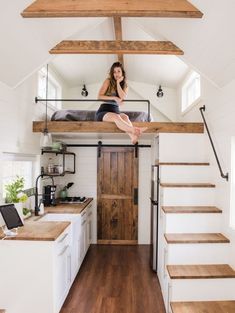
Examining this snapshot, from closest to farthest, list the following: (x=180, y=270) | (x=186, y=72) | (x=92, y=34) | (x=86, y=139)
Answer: (x=180, y=270)
(x=92, y=34)
(x=186, y=72)
(x=86, y=139)

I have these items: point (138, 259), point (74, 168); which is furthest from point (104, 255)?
point (74, 168)

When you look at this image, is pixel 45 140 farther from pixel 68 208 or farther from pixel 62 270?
pixel 62 270

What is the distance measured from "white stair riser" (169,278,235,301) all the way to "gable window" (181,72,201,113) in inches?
110

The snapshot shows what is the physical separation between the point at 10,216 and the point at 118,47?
86.4 inches

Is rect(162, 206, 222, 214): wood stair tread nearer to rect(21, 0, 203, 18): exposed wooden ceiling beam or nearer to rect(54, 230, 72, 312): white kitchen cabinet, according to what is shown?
rect(54, 230, 72, 312): white kitchen cabinet

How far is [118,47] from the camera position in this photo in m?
2.89

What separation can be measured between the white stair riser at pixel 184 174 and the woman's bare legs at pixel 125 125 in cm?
59

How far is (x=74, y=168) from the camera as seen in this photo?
17.3 feet

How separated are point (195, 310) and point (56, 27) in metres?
3.02

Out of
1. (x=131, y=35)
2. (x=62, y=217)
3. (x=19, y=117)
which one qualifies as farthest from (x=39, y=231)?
(x=131, y=35)

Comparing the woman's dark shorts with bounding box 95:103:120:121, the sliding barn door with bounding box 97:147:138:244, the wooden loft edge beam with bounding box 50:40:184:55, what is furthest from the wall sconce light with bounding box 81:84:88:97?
the wooden loft edge beam with bounding box 50:40:184:55

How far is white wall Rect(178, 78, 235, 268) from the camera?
106 inches

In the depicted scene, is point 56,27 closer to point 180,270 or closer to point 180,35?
point 180,35

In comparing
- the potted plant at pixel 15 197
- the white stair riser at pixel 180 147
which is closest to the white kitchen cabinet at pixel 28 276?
the potted plant at pixel 15 197
